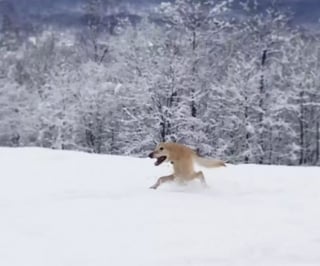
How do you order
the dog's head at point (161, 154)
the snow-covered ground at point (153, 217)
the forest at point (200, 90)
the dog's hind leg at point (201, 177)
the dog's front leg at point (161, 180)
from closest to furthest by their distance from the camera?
the snow-covered ground at point (153, 217) → the dog's front leg at point (161, 180) → the dog's hind leg at point (201, 177) → the dog's head at point (161, 154) → the forest at point (200, 90)

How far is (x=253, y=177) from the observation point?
7391 millimetres

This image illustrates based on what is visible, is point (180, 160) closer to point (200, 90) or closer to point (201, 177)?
point (201, 177)

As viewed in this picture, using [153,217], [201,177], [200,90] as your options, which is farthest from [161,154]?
[200,90]

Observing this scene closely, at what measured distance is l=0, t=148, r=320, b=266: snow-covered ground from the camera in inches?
155

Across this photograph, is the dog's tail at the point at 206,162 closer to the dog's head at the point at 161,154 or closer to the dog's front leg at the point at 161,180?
the dog's head at the point at 161,154

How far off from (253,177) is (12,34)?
32.9 m

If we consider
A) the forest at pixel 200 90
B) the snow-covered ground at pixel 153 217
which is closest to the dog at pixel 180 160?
the snow-covered ground at pixel 153 217

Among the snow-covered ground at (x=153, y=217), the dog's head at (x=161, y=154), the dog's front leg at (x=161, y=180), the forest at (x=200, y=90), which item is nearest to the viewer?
the snow-covered ground at (x=153, y=217)

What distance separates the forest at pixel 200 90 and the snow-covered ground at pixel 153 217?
1747 centimetres

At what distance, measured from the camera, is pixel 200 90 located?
25.7 m

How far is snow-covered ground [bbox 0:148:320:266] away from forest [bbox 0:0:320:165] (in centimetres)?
1747

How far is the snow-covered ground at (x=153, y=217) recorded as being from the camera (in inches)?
155

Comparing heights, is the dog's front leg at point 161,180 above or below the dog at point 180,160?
below

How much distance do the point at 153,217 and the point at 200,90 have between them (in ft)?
68.7
